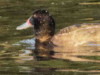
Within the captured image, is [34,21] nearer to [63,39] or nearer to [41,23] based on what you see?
[41,23]

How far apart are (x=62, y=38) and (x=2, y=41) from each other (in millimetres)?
1494

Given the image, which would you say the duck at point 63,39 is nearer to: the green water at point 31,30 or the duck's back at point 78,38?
the duck's back at point 78,38

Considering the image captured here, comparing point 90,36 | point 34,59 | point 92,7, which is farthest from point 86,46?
point 92,7

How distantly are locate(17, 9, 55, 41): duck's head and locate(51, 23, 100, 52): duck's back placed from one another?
0.91 feet

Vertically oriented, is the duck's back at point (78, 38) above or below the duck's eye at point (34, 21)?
Result: below

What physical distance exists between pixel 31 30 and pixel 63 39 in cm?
217

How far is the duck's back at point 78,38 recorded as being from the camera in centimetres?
1302

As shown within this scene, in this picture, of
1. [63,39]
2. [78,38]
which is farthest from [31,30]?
[78,38]

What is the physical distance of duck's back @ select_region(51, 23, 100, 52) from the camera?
513 inches

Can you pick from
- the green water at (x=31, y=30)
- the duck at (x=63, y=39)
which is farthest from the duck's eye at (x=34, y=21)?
the green water at (x=31, y=30)

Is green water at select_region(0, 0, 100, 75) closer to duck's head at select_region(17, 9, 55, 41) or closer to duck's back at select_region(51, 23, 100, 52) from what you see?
duck's head at select_region(17, 9, 55, 41)

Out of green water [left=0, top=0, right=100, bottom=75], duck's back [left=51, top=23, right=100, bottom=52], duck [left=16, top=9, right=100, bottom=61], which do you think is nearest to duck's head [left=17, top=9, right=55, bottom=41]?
duck [left=16, top=9, right=100, bottom=61]

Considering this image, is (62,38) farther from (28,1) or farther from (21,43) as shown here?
(28,1)

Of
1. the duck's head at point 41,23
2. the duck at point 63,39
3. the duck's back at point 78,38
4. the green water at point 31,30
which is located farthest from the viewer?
the duck's head at point 41,23
